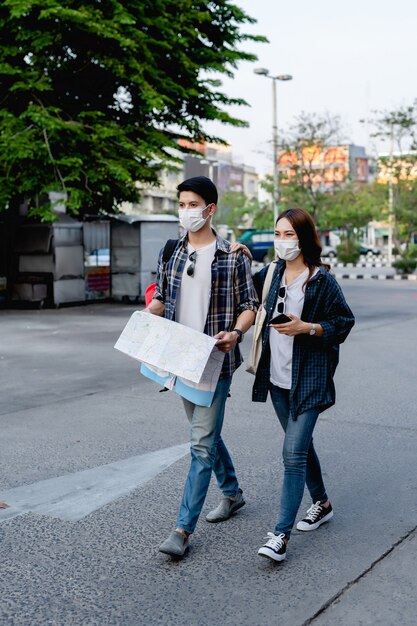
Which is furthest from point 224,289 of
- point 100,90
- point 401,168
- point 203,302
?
point 401,168

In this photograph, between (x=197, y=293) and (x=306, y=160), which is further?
(x=306, y=160)

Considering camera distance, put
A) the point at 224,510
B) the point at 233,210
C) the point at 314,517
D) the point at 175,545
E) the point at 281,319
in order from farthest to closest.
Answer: the point at 233,210 → the point at 224,510 → the point at 314,517 → the point at 175,545 → the point at 281,319

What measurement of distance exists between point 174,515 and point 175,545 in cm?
74

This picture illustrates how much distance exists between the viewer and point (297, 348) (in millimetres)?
4168

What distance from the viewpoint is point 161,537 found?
448 cm

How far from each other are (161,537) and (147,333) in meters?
1.07

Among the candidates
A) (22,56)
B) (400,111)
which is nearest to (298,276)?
(22,56)

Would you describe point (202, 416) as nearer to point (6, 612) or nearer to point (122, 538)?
point (122, 538)

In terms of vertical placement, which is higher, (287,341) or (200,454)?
(287,341)

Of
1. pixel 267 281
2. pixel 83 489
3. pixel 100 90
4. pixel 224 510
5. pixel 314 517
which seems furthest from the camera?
pixel 100 90

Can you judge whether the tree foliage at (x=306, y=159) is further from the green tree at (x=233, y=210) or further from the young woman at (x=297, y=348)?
the young woman at (x=297, y=348)

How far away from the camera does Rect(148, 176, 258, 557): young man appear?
415 centimetres

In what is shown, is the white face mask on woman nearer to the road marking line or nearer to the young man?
the young man

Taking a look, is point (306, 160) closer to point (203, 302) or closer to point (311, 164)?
point (311, 164)
